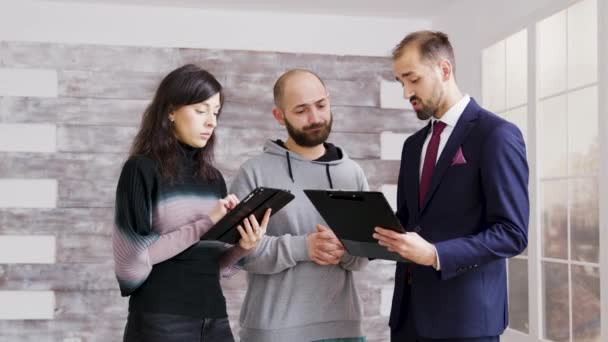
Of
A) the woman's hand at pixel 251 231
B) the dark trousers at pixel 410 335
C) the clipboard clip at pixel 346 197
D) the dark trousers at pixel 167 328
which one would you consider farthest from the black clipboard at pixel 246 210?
the dark trousers at pixel 410 335

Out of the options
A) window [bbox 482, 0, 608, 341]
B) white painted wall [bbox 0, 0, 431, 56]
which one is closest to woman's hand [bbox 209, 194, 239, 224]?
window [bbox 482, 0, 608, 341]

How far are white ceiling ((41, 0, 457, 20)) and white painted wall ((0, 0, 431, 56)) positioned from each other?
0.07 meters

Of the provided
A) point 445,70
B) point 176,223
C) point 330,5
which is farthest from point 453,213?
point 330,5

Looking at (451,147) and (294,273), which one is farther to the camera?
(294,273)

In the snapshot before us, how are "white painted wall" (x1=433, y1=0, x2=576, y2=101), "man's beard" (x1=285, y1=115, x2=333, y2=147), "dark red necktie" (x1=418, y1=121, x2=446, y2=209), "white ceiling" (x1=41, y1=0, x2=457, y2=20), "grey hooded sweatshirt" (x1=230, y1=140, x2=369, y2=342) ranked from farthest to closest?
"white ceiling" (x1=41, y1=0, x2=457, y2=20) < "white painted wall" (x1=433, y1=0, x2=576, y2=101) < "man's beard" (x1=285, y1=115, x2=333, y2=147) < "grey hooded sweatshirt" (x1=230, y1=140, x2=369, y2=342) < "dark red necktie" (x1=418, y1=121, x2=446, y2=209)

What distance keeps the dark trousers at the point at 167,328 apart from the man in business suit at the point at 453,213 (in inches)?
21.8

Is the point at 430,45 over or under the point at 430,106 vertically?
over

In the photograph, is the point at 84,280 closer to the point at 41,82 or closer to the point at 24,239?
the point at 24,239

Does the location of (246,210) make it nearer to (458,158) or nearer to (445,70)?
(458,158)

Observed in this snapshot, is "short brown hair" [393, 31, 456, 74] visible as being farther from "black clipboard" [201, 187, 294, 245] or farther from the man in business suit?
"black clipboard" [201, 187, 294, 245]

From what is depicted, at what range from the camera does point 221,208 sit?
7.23 ft

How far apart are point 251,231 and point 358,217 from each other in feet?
1.09

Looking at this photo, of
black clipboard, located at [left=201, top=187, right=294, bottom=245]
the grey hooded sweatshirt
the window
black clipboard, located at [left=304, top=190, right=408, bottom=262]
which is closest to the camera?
black clipboard, located at [left=304, top=190, right=408, bottom=262]

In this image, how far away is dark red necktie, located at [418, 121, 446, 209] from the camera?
7.31ft
